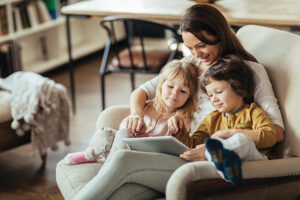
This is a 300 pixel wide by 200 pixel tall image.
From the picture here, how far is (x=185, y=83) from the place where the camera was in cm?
175

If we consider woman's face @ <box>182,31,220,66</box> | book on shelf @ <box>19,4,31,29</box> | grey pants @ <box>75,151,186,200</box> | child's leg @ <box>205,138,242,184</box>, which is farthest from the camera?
book on shelf @ <box>19,4,31,29</box>

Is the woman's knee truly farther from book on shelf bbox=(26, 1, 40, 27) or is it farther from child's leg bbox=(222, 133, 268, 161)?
book on shelf bbox=(26, 1, 40, 27)

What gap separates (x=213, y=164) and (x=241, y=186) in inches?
5.0

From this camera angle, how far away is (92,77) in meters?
4.35

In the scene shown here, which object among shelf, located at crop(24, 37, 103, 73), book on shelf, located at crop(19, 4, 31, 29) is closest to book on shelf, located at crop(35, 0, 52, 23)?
book on shelf, located at crop(19, 4, 31, 29)

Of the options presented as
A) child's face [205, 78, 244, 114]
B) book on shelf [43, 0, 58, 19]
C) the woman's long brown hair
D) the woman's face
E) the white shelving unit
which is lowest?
the white shelving unit

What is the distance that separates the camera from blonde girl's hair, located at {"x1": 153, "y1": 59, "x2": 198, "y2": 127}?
5.76ft

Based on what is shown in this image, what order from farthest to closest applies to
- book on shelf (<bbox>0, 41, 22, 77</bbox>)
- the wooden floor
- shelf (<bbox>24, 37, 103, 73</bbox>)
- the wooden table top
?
1. shelf (<bbox>24, 37, 103, 73</bbox>)
2. book on shelf (<bbox>0, 41, 22, 77</bbox>)
3. the wooden table top
4. the wooden floor

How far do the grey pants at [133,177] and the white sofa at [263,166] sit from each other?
15cm

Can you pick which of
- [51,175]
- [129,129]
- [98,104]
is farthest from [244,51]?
[98,104]

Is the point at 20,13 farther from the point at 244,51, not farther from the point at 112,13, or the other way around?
the point at 244,51

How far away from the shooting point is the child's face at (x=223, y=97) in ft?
5.08

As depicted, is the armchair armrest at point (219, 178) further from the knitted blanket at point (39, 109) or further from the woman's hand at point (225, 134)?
the knitted blanket at point (39, 109)

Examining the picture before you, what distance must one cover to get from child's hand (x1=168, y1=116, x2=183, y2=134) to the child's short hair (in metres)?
0.17
